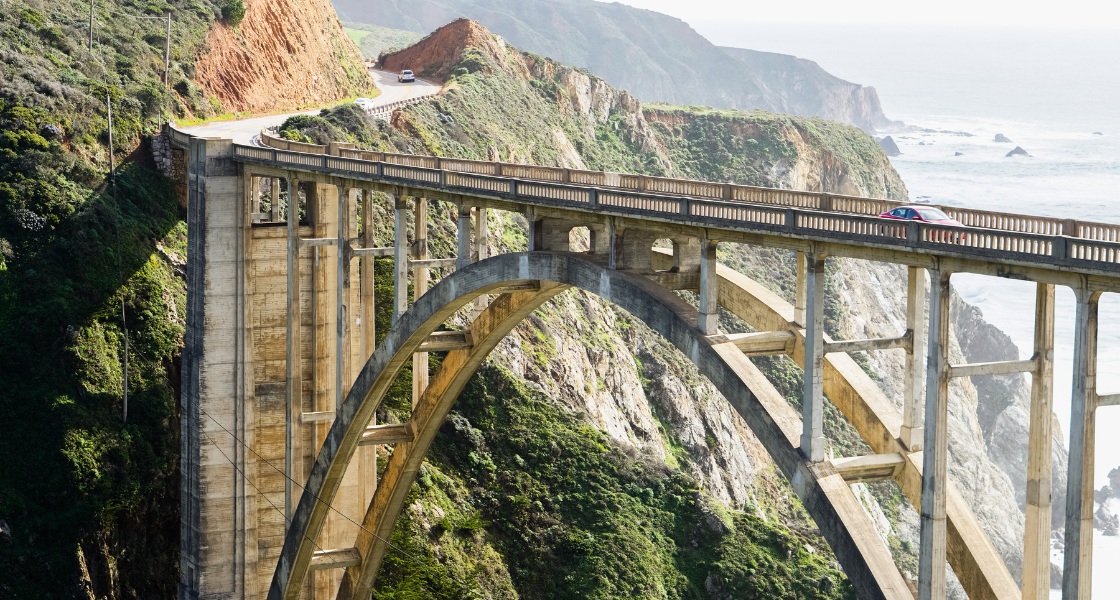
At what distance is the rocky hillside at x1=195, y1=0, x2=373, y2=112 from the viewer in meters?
63.7

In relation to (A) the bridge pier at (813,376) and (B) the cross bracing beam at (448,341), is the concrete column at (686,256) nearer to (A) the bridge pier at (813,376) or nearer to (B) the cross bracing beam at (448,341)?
(A) the bridge pier at (813,376)

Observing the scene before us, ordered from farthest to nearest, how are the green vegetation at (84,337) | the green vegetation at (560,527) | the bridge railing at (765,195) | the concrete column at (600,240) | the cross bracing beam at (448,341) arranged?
the green vegetation at (560,527)
the green vegetation at (84,337)
the cross bracing beam at (448,341)
the concrete column at (600,240)
the bridge railing at (765,195)

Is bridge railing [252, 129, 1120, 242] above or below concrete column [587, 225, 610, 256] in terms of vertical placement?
above

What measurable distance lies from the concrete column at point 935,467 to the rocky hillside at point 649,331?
89.2 feet

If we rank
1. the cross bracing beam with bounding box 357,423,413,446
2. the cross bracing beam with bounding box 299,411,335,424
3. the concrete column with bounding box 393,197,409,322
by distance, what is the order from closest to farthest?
the concrete column with bounding box 393,197,409,322, the cross bracing beam with bounding box 357,423,413,446, the cross bracing beam with bounding box 299,411,335,424

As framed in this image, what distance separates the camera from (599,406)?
59.8 meters

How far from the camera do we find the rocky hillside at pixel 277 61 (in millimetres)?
63719

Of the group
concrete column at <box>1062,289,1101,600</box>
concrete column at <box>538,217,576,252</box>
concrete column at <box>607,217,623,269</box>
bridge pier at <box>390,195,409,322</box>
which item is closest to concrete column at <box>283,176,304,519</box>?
bridge pier at <box>390,195,409,322</box>

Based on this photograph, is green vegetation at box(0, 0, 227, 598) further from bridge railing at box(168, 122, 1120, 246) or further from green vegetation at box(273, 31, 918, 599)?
bridge railing at box(168, 122, 1120, 246)

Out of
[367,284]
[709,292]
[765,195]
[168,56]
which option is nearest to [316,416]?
[367,284]

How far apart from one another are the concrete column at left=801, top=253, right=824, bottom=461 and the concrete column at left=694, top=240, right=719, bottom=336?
274 centimetres

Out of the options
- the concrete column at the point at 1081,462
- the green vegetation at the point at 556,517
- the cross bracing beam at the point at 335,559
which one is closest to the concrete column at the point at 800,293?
the concrete column at the point at 1081,462

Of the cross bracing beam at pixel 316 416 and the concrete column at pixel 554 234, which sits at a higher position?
the concrete column at pixel 554 234

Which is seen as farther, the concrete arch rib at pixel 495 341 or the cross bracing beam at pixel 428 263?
the cross bracing beam at pixel 428 263
